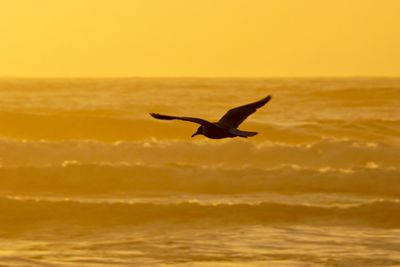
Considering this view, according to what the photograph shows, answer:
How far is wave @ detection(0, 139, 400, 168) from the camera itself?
73.5 ft

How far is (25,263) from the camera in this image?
12.3 metres

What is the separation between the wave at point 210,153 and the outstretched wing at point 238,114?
12.5 m

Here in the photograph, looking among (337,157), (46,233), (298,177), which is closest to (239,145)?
(337,157)

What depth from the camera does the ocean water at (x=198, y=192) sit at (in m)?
13.0

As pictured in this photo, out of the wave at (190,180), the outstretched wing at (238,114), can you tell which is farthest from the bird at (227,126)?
the wave at (190,180)

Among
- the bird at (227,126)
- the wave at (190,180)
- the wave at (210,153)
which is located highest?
the wave at (210,153)

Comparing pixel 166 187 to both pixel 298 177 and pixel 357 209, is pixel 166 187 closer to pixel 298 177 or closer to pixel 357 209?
pixel 298 177

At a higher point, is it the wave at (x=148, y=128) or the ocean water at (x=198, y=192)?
the wave at (x=148, y=128)

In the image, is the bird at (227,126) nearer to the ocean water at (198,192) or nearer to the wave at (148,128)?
the ocean water at (198,192)

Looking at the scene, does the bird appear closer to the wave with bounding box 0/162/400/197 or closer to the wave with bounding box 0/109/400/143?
the wave with bounding box 0/162/400/197

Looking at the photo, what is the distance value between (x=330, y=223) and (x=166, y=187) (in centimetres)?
407

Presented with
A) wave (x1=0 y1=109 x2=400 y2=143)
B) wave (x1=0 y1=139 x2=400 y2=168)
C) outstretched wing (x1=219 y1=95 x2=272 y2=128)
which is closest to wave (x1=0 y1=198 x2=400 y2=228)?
outstretched wing (x1=219 y1=95 x2=272 y2=128)

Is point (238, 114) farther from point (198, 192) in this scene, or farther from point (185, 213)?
point (198, 192)

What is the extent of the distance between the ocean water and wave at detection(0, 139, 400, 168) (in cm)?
4
